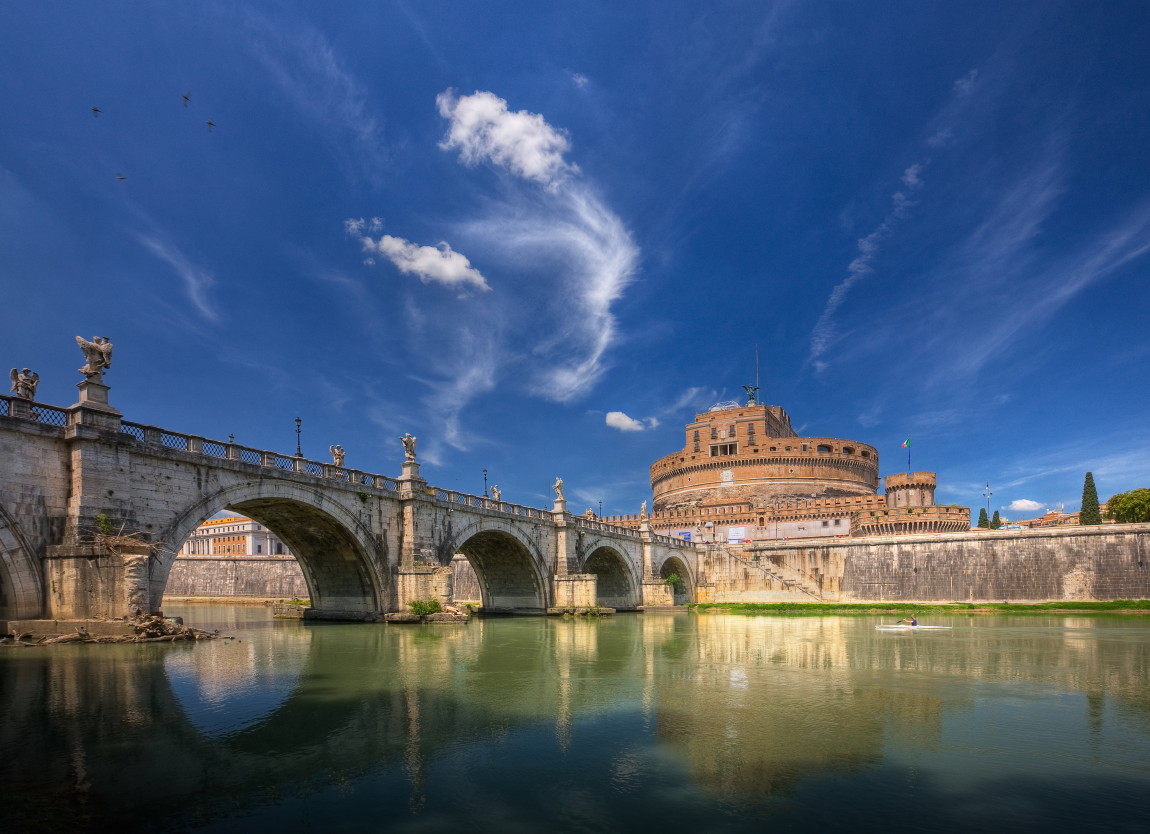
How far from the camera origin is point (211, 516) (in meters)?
26.9

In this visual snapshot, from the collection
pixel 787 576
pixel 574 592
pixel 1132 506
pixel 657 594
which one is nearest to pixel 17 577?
pixel 574 592

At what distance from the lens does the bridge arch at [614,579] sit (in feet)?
184

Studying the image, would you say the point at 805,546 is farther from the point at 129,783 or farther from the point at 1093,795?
the point at 129,783

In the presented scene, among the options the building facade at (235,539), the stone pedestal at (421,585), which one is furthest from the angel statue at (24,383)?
the building facade at (235,539)

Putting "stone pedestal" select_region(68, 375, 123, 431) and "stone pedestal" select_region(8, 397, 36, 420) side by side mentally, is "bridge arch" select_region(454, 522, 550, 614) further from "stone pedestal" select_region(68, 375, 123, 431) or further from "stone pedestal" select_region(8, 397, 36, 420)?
"stone pedestal" select_region(8, 397, 36, 420)

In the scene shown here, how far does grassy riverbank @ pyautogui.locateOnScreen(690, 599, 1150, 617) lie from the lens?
46.7 meters

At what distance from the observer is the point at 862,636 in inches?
1211

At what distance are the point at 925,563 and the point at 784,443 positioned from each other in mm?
38707

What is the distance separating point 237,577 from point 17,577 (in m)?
46.9

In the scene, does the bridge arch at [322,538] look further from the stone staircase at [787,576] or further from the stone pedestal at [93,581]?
the stone staircase at [787,576]

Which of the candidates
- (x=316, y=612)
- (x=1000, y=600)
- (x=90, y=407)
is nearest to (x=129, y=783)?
(x=90, y=407)

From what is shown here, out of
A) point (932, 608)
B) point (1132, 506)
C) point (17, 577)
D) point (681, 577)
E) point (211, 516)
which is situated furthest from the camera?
point (681, 577)

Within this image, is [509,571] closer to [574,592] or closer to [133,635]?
[574,592]

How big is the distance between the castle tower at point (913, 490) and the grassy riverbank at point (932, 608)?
97.2 feet
